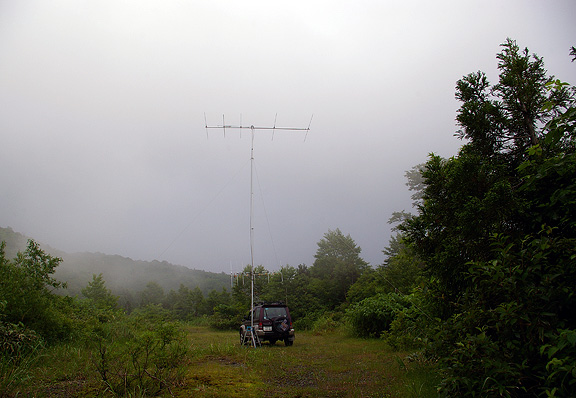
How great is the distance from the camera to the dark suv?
45.6 ft

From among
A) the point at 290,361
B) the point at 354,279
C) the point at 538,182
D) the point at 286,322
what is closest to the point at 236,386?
the point at 290,361

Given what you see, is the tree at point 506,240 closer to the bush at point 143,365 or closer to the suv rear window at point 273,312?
the bush at point 143,365

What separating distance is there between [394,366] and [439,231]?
4.17 meters

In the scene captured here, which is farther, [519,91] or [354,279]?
[354,279]

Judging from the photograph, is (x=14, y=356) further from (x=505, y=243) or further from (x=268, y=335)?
(x=268, y=335)

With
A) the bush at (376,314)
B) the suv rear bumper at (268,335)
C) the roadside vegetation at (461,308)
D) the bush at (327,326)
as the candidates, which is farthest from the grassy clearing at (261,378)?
the bush at (327,326)

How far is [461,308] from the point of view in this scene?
445 centimetres

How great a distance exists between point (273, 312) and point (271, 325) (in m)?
0.67

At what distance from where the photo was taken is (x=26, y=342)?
6254mm

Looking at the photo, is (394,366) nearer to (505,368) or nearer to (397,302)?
(505,368)

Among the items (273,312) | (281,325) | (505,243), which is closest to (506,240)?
(505,243)

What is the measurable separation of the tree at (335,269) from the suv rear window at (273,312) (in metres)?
9.54

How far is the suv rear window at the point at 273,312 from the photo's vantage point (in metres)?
14.4

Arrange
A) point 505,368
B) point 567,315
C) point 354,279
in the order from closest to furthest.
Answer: point 505,368
point 567,315
point 354,279
